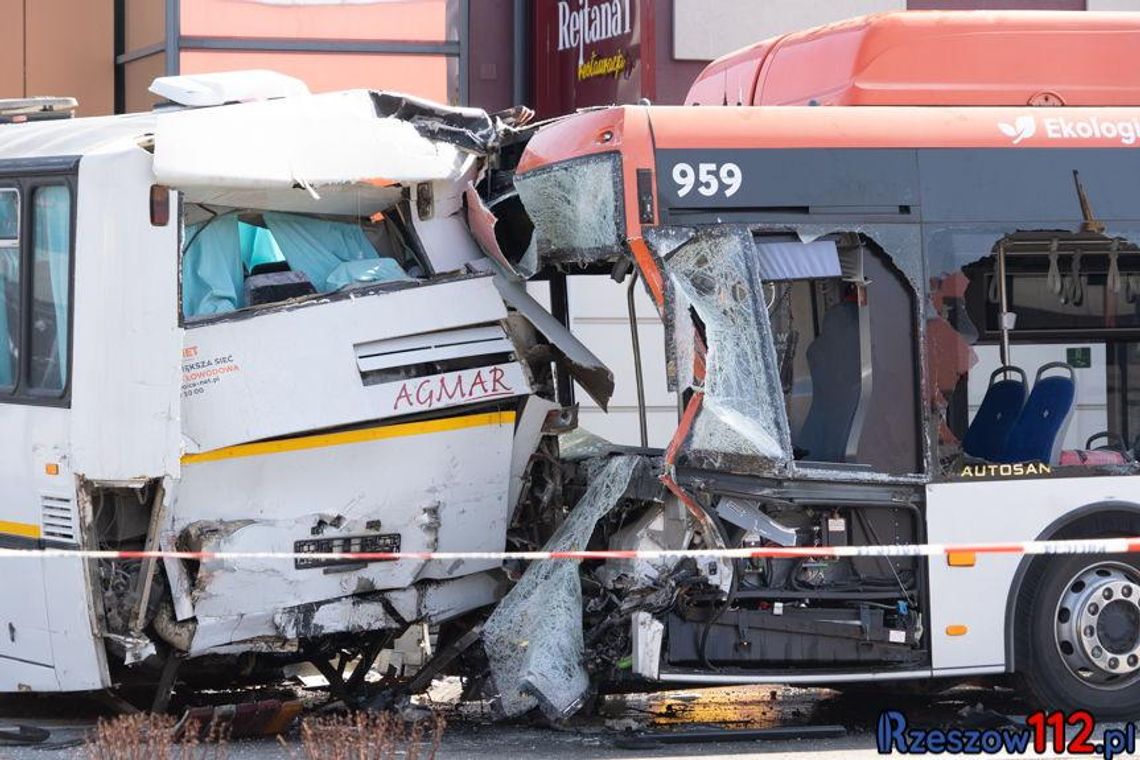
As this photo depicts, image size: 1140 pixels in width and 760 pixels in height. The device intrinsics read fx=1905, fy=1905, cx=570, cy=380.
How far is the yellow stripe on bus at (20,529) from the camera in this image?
26.9 feet

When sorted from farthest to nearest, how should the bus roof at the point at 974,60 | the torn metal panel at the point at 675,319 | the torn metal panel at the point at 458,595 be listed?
the bus roof at the point at 974,60 < the torn metal panel at the point at 458,595 < the torn metal panel at the point at 675,319

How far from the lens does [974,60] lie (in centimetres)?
902

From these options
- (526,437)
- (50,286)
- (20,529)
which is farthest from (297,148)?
(20,529)

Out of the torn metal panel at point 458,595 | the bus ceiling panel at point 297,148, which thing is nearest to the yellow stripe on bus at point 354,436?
the torn metal panel at point 458,595

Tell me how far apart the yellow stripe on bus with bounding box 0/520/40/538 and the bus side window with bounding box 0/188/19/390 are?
0.60 m

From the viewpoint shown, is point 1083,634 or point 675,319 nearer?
point 675,319

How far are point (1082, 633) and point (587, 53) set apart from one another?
24.1 ft

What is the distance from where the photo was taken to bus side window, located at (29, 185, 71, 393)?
26.3 feet

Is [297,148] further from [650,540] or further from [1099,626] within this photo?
[1099,626]

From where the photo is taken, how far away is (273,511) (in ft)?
26.7

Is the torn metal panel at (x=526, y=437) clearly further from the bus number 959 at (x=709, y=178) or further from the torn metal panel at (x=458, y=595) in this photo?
the bus number 959 at (x=709, y=178)

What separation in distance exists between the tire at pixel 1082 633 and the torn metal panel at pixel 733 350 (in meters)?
1.45

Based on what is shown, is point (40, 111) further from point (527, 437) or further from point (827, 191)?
point (827, 191)

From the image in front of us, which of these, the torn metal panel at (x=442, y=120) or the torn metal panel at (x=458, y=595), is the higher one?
the torn metal panel at (x=442, y=120)
